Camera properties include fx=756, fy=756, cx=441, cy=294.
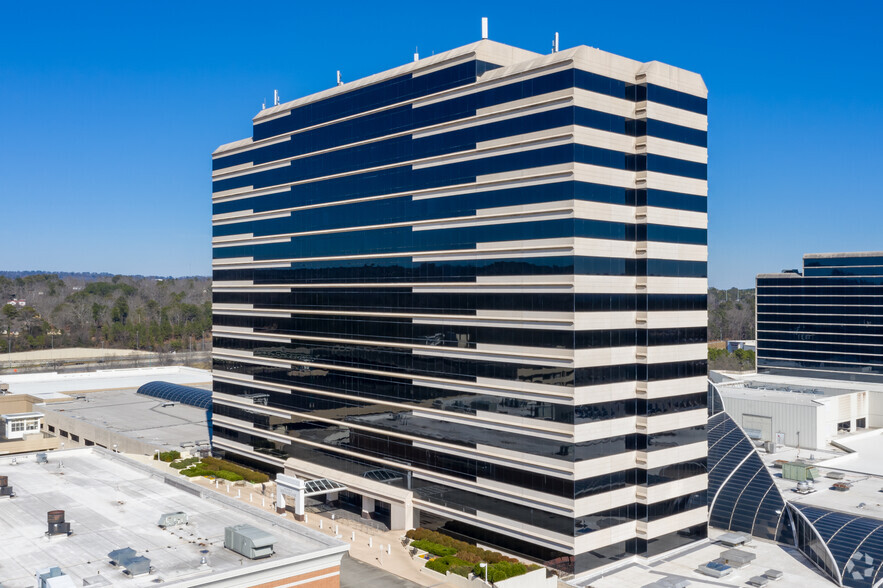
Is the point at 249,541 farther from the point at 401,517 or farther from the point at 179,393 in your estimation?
the point at 179,393

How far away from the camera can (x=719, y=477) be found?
68562 millimetres

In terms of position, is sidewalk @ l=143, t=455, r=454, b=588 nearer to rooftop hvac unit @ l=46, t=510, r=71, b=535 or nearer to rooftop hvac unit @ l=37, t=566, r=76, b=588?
rooftop hvac unit @ l=46, t=510, r=71, b=535

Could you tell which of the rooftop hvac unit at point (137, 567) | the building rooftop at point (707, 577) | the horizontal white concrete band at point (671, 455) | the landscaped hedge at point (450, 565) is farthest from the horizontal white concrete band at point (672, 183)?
the rooftop hvac unit at point (137, 567)

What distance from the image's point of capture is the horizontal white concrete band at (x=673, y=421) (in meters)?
57.2

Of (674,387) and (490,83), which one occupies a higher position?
(490,83)

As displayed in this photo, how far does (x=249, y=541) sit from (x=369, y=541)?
2073 centimetres

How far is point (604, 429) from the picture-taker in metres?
55.1

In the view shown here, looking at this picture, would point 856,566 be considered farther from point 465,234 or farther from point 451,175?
point 451,175

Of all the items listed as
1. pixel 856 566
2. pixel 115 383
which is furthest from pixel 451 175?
pixel 115 383

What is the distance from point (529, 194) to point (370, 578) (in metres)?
30.9

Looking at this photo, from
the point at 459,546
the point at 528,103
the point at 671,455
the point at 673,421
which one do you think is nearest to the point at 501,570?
the point at 459,546

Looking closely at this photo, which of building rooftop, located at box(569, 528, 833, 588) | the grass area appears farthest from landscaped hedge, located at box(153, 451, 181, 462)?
building rooftop, located at box(569, 528, 833, 588)

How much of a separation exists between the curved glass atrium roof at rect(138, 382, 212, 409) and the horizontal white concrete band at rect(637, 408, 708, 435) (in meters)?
84.2

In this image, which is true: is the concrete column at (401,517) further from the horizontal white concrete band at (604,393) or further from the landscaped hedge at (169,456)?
the landscaped hedge at (169,456)
